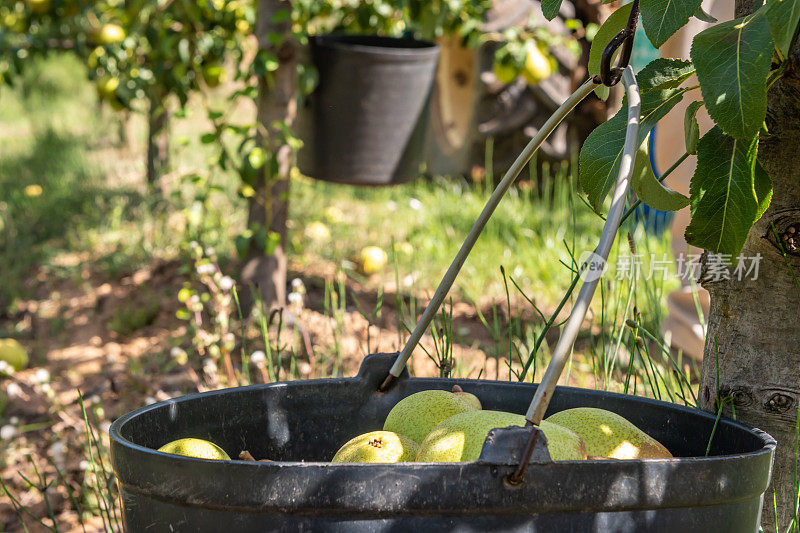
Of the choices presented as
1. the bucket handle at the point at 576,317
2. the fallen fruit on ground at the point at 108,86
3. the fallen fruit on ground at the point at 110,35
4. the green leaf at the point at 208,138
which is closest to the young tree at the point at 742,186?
the bucket handle at the point at 576,317

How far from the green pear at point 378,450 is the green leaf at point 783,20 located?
604 mm

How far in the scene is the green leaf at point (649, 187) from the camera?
1043mm

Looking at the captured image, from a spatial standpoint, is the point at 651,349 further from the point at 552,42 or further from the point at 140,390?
the point at 140,390

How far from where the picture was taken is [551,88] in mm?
4566

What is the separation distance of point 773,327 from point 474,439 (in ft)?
1.77

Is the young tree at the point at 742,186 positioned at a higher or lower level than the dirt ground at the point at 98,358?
higher

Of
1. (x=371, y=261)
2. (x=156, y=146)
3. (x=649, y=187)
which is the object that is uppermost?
(x=649, y=187)

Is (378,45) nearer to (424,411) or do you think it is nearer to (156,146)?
(156,146)

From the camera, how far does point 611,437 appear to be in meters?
0.99

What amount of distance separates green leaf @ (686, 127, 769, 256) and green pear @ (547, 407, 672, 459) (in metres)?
0.24

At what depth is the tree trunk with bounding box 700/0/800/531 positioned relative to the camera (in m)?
1.15

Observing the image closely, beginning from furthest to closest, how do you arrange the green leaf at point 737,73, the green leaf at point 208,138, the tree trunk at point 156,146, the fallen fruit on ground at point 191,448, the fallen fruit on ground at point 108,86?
1. the tree trunk at point 156,146
2. the fallen fruit on ground at point 108,86
3. the green leaf at point 208,138
4. the fallen fruit on ground at point 191,448
5. the green leaf at point 737,73

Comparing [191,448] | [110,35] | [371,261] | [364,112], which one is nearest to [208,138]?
[364,112]

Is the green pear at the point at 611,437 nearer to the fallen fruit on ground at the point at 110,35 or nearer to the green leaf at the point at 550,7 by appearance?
the green leaf at the point at 550,7
